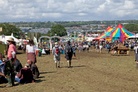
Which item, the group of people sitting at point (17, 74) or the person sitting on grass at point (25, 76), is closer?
the group of people sitting at point (17, 74)

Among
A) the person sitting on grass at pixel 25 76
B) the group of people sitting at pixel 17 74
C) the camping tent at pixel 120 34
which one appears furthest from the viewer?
the camping tent at pixel 120 34

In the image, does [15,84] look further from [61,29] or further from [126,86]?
[61,29]

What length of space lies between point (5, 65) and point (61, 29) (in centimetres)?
16322

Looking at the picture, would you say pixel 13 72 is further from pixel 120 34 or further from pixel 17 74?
pixel 120 34

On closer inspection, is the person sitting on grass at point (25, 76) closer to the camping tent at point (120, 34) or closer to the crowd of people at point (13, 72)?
the crowd of people at point (13, 72)

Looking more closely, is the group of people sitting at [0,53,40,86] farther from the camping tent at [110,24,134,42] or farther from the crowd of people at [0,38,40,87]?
the camping tent at [110,24,134,42]

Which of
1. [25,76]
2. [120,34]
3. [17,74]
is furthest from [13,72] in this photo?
[120,34]

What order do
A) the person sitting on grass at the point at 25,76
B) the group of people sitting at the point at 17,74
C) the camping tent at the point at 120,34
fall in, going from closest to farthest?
the group of people sitting at the point at 17,74 < the person sitting on grass at the point at 25,76 < the camping tent at the point at 120,34

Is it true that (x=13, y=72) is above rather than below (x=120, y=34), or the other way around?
above

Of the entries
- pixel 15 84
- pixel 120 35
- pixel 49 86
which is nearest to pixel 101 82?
pixel 49 86

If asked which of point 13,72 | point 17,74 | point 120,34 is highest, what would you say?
point 13,72

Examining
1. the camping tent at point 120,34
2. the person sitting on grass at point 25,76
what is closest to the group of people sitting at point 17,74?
the person sitting on grass at point 25,76

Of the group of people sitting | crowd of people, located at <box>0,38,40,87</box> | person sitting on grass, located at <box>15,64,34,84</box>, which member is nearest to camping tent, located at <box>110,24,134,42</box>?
crowd of people, located at <box>0,38,40,87</box>

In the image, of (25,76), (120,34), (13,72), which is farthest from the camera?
(120,34)
